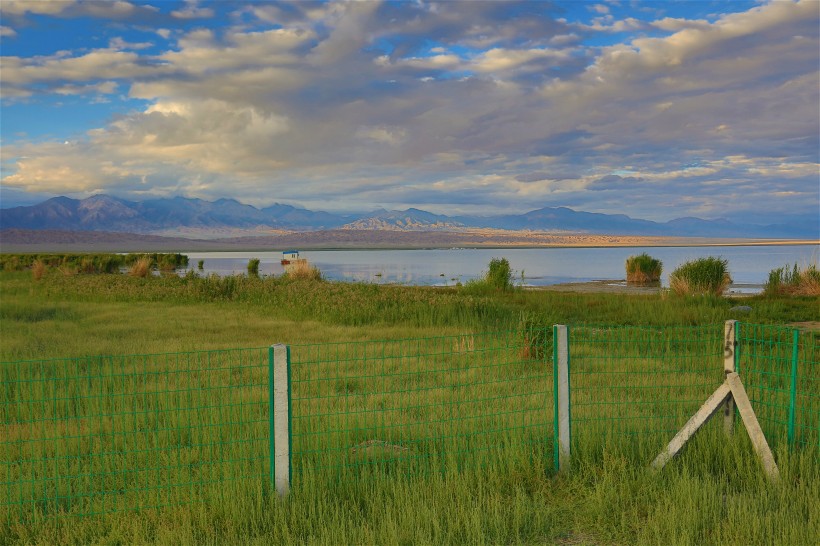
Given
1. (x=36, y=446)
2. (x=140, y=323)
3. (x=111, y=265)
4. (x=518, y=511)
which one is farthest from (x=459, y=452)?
(x=111, y=265)

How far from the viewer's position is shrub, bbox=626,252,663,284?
37.2 m

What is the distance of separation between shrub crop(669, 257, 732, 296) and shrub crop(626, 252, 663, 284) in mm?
13142

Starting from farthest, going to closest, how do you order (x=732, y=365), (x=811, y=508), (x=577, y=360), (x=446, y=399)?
1. (x=577, y=360)
2. (x=446, y=399)
3. (x=732, y=365)
4. (x=811, y=508)

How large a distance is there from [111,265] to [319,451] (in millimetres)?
43014

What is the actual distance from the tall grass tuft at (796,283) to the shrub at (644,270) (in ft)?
42.1

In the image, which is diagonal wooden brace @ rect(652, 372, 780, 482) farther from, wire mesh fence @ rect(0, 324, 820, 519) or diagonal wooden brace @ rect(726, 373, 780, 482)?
wire mesh fence @ rect(0, 324, 820, 519)

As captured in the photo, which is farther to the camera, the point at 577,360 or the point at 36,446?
the point at 577,360

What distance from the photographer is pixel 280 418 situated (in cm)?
539

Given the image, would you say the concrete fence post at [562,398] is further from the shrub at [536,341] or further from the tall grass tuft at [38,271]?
the tall grass tuft at [38,271]

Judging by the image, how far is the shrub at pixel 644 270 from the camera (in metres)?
37.2

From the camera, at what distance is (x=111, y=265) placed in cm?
4469

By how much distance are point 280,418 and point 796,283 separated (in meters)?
23.6

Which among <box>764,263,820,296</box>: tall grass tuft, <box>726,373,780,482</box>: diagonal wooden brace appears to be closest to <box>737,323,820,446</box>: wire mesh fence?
<box>726,373,780,482</box>: diagonal wooden brace

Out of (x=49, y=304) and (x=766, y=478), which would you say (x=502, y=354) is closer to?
(x=766, y=478)
